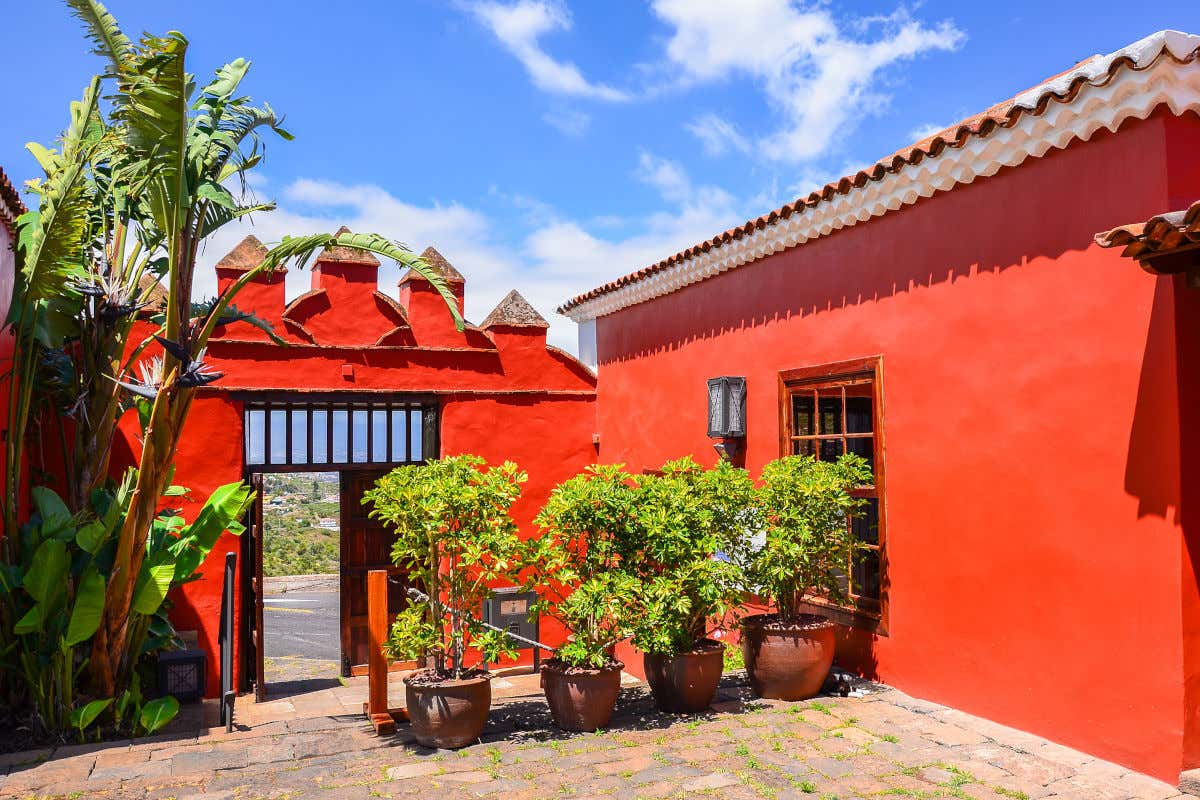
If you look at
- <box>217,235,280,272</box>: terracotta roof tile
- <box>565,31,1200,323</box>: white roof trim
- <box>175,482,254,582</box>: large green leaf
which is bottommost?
<box>175,482,254,582</box>: large green leaf

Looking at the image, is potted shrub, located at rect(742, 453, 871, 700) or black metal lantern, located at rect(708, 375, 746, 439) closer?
potted shrub, located at rect(742, 453, 871, 700)

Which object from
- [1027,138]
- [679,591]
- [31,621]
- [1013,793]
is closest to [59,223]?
[31,621]

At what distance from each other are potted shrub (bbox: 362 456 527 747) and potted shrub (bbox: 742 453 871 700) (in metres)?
1.80

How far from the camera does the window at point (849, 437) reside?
630 centimetres

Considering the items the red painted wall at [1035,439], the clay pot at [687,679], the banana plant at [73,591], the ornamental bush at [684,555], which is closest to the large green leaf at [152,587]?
the banana plant at [73,591]

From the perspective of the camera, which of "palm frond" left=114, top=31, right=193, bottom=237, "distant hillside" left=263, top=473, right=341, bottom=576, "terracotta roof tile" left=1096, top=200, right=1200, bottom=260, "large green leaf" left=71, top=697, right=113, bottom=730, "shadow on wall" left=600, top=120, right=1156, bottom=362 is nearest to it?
"terracotta roof tile" left=1096, top=200, right=1200, bottom=260

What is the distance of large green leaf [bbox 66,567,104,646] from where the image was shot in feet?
19.1

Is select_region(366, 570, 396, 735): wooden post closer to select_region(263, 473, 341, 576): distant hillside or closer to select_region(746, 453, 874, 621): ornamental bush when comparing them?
select_region(746, 453, 874, 621): ornamental bush

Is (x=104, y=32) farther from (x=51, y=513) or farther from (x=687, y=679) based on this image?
(x=687, y=679)

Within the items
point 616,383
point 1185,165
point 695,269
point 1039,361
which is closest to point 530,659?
point 616,383

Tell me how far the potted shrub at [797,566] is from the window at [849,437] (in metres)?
0.21

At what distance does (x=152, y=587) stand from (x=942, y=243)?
600 cm

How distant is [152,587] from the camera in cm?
620

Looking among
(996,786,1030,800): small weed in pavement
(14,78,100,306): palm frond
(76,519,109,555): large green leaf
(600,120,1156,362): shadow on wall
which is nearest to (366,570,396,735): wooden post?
(76,519,109,555): large green leaf
